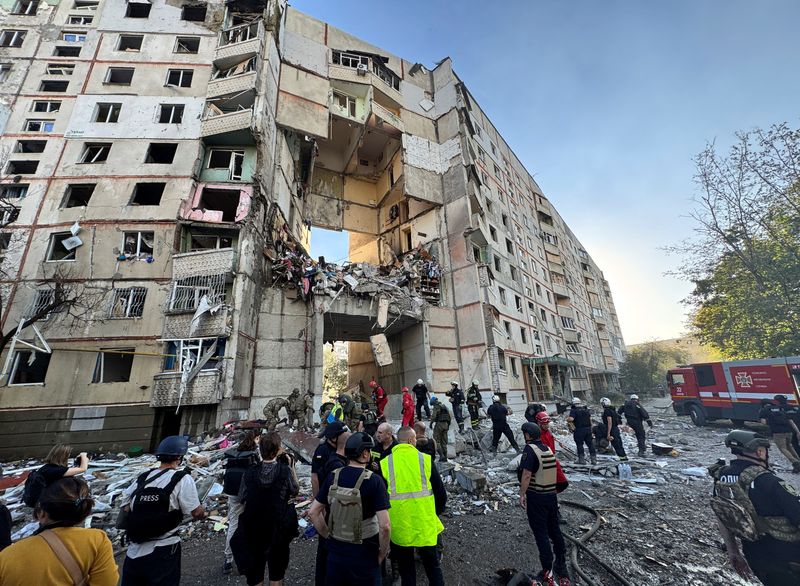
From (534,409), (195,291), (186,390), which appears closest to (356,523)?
(534,409)

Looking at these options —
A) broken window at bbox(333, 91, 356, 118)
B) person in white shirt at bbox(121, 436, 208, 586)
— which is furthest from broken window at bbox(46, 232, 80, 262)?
broken window at bbox(333, 91, 356, 118)

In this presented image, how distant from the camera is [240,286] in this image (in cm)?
1342

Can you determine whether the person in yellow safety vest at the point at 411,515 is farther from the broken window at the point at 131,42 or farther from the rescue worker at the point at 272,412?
the broken window at the point at 131,42

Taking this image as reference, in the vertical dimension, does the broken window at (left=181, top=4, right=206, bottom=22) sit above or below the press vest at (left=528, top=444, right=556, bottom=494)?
above

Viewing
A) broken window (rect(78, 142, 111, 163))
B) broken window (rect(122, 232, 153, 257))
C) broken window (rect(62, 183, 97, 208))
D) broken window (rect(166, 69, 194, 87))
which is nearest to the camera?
broken window (rect(122, 232, 153, 257))

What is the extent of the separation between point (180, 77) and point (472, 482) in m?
23.6

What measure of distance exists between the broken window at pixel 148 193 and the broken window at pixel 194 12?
12.1 metres

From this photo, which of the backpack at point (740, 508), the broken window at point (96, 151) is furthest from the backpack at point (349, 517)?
the broken window at point (96, 151)

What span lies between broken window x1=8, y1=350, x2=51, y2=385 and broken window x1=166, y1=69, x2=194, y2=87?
1482 cm

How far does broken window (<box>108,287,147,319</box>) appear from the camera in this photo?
12461 millimetres

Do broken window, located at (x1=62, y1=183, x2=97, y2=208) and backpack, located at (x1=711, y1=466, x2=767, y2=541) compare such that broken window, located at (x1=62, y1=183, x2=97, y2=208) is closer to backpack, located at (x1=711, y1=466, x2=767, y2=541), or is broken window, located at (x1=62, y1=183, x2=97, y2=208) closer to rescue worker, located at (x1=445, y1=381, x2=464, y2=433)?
rescue worker, located at (x1=445, y1=381, x2=464, y2=433)

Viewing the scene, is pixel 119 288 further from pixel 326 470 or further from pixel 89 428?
pixel 326 470

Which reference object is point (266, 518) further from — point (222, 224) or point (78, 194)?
point (78, 194)

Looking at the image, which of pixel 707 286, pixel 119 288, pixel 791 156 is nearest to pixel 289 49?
pixel 119 288
